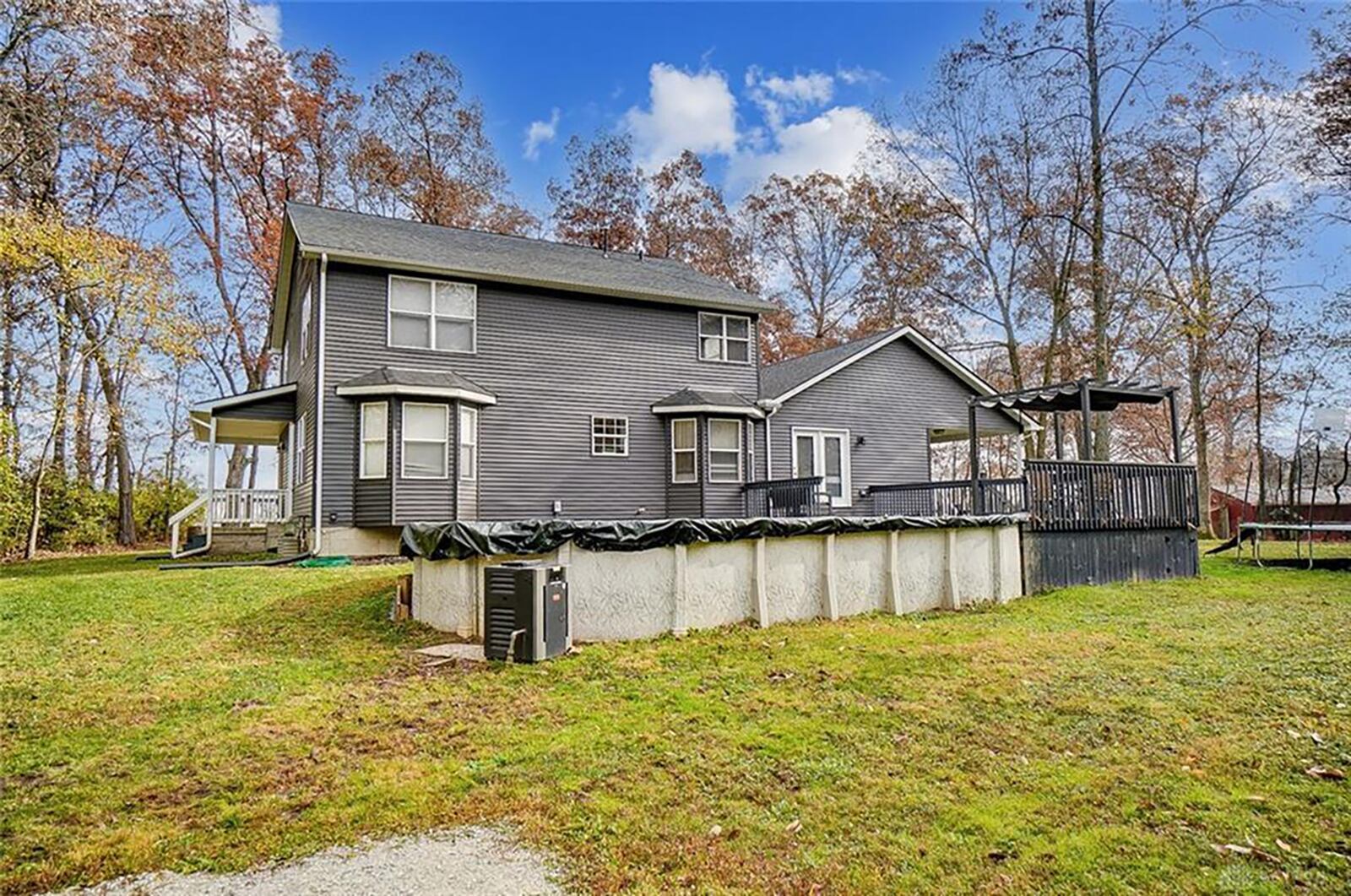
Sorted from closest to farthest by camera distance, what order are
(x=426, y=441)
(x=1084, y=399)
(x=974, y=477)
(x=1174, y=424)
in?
(x=1084, y=399) < (x=1174, y=424) < (x=974, y=477) < (x=426, y=441)

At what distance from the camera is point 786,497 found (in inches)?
558

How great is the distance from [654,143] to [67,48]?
1831cm

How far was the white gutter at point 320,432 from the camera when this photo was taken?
39.2ft

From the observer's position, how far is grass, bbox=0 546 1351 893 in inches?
110

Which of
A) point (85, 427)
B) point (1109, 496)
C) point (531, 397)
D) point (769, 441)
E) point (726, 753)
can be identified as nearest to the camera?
point (726, 753)

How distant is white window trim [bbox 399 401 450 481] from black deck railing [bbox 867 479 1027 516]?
7.62 m

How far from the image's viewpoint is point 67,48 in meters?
10.8

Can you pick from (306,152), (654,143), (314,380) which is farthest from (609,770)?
(654,143)

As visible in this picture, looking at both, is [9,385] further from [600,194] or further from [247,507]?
[600,194]

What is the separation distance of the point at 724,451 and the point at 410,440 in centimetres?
603

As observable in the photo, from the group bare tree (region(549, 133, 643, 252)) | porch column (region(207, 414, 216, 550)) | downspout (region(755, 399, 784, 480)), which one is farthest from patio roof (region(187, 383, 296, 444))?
bare tree (region(549, 133, 643, 252))

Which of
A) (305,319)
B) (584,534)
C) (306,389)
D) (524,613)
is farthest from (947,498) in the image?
(305,319)

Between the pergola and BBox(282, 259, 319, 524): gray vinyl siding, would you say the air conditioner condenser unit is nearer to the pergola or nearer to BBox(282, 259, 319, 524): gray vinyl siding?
the pergola

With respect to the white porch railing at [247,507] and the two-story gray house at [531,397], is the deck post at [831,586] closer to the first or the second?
the two-story gray house at [531,397]
